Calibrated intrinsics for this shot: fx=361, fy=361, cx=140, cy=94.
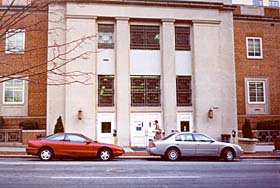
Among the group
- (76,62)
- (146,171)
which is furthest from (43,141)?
(76,62)

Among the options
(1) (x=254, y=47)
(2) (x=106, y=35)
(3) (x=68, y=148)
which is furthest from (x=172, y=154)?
(1) (x=254, y=47)

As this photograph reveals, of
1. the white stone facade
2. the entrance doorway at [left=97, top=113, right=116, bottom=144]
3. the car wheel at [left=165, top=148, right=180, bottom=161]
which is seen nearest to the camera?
the car wheel at [left=165, top=148, right=180, bottom=161]

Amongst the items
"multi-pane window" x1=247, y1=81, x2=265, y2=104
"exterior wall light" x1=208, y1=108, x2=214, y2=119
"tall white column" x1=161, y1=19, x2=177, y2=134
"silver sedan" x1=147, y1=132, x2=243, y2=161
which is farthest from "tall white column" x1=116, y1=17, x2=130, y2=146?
"multi-pane window" x1=247, y1=81, x2=265, y2=104

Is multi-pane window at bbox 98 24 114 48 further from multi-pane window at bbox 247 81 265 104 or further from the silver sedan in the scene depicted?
multi-pane window at bbox 247 81 265 104

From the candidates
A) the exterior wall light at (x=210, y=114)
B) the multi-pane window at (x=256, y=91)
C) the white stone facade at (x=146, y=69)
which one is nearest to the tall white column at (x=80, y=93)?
the white stone facade at (x=146, y=69)

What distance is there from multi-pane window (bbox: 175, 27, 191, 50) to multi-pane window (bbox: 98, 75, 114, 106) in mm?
5641

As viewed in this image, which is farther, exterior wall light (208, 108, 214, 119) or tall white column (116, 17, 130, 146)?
exterior wall light (208, 108, 214, 119)

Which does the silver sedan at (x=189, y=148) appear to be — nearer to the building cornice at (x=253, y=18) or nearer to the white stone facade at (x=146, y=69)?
the white stone facade at (x=146, y=69)

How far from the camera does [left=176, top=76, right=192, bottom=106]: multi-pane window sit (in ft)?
87.8

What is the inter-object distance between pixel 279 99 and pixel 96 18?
A: 16544 mm

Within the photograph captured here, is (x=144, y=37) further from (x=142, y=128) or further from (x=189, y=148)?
(x=189, y=148)

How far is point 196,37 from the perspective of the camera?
26.9 m

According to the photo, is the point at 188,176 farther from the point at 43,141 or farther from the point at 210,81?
the point at 210,81

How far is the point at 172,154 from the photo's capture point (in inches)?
674
